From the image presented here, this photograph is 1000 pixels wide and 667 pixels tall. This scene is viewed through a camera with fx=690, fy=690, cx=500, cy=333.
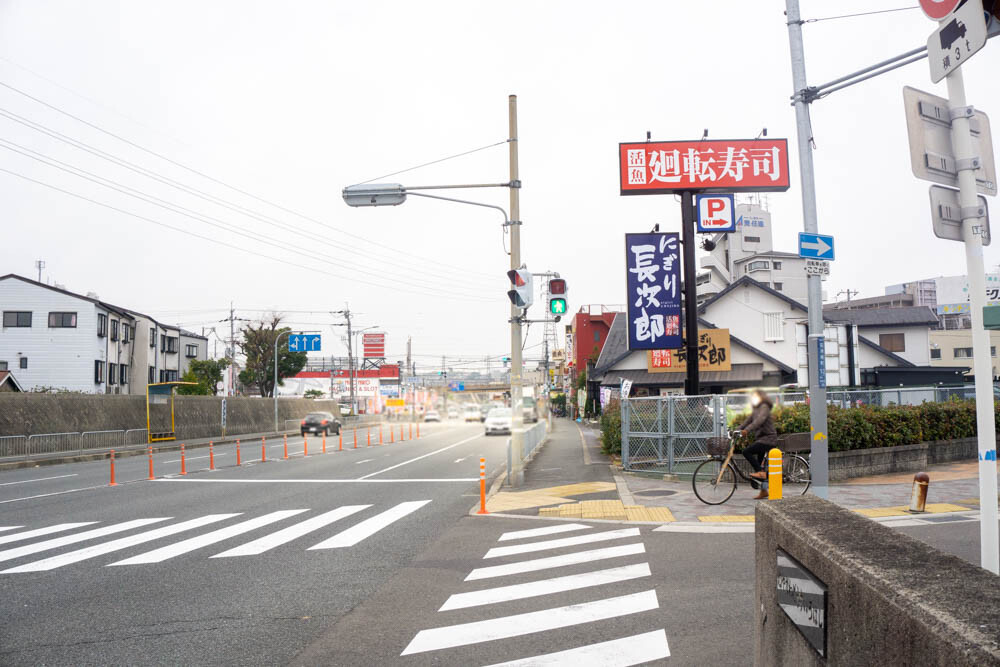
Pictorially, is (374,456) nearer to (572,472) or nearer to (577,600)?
(572,472)

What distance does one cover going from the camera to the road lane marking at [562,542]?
8843 millimetres

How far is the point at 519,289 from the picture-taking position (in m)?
15.4

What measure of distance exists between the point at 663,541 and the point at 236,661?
579cm

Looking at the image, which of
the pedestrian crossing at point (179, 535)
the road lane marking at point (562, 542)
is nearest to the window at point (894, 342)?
the road lane marking at point (562, 542)

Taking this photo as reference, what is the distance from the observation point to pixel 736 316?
35719mm

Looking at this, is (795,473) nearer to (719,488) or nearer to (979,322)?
(719,488)

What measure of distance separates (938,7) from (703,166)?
14.2 m

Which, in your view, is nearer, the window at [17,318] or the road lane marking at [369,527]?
the road lane marking at [369,527]

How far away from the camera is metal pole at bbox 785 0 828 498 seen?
1020 centimetres

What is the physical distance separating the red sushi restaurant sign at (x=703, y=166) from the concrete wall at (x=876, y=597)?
15.9 metres

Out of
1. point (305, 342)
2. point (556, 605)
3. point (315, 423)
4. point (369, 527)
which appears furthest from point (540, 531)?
point (305, 342)

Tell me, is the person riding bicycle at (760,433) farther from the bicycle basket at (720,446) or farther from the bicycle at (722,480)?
the bicycle basket at (720,446)

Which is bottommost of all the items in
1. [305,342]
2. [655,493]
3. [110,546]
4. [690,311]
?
[655,493]

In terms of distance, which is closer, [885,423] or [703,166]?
[885,423]
